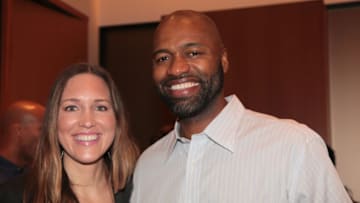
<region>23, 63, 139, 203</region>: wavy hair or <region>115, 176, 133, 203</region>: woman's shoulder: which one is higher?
<region>23, 63, 139, 203</region>: wavy hair

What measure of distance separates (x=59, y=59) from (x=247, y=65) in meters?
1.39

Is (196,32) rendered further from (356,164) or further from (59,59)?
(356,164)

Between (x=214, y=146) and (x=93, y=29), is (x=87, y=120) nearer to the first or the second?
(x=214, y=146)

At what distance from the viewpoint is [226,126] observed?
1.38m

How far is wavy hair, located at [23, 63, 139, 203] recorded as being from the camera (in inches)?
57.7

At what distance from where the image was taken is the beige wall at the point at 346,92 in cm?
327

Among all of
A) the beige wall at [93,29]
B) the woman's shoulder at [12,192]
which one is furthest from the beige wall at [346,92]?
the woman's shoulder at [12,192]

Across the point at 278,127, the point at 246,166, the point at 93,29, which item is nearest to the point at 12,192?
the point at 246,166

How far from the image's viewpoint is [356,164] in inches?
128

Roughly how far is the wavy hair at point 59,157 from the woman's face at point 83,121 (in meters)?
0.03

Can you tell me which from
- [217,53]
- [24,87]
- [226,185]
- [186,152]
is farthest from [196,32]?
[24,87]

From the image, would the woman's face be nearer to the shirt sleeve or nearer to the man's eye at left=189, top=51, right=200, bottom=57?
the man's eye at left=189, top=51, right=200, bottom=57

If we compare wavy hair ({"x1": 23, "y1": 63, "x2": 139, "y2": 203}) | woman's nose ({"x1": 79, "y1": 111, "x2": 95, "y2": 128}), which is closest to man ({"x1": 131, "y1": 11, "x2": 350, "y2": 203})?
wavy hair ({"x1": 23, "y1": 63, "x2": 139, "y2": 203})

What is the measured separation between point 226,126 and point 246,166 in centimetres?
16
